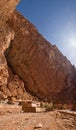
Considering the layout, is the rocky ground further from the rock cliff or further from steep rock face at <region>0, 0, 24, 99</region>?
the rock cliff

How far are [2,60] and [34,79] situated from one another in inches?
353

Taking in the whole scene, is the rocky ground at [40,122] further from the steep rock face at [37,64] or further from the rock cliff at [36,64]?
the steep rock face at [37,64]

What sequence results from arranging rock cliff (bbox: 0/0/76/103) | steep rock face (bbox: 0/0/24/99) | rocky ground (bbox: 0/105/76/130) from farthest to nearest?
1. rock cliff (bbox: 0/0/76/103)
2. steep rock face (bbox: 0/0/24/99)
3. rocky ground (bbox: 0/105/76/130)

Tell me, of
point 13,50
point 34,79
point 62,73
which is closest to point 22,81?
point 34,79

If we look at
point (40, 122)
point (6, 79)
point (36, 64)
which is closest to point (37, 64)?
point (36, 64)

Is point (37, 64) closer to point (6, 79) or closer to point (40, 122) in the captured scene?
point (6, 79)

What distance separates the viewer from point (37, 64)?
39.9 m

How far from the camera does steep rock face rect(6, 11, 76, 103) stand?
38.3 metres

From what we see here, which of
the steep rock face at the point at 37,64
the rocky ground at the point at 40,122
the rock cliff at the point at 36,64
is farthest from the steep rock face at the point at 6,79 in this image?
the rocky ground at the point at 40,122

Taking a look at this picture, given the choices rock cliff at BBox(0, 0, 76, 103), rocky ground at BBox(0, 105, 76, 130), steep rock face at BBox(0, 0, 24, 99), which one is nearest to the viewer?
rocky ground at BBox(0, 105, 76, 130)

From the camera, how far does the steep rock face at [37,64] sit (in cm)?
3828

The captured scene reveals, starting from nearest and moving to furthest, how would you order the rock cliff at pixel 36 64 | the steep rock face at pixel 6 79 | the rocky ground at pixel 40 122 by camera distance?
the rocky ground at pixel 40 122 → the steep rock face at pixel 6 79 → the rock cliff at pixel 36 64

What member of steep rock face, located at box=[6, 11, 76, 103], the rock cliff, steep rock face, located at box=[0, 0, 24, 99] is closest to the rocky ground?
steep rock face, located at box=[0, 0, 24, 99]

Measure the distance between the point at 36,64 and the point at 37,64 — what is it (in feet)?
0.79
